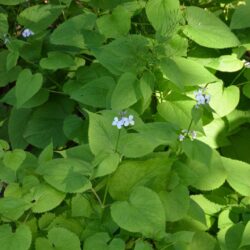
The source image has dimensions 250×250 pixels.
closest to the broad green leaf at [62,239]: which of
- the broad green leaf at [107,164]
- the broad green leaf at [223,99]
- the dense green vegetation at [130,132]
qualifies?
the dense green vegetation at [130,132]

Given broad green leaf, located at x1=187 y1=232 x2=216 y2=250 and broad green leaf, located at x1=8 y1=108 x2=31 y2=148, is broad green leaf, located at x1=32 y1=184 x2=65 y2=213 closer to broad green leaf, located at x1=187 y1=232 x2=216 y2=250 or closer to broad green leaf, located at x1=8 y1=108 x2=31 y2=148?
broad green leaf, located at x1=187 y1=232 x2=216 y2=250

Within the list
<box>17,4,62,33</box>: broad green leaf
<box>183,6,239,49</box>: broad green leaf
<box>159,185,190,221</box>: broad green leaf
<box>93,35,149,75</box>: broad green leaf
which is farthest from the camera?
<box>17,4,62,33</box>: broad green leaf

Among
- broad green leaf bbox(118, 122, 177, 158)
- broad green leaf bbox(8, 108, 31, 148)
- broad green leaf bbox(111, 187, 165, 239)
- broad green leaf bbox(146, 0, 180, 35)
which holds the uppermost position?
broad green leaf bbox(146, 0, 180, 35)

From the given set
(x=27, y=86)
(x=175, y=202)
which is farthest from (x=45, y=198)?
(x=27, y=86)

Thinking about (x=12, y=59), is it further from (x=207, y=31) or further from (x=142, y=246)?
(x=142, y=246)

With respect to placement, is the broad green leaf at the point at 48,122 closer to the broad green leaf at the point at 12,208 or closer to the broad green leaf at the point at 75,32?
the broad green leaf at the point at 75,32

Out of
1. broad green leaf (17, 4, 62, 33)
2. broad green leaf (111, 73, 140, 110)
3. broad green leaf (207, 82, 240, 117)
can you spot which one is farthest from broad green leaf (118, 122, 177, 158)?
broad green leaf (17, 4, 62, 33)
